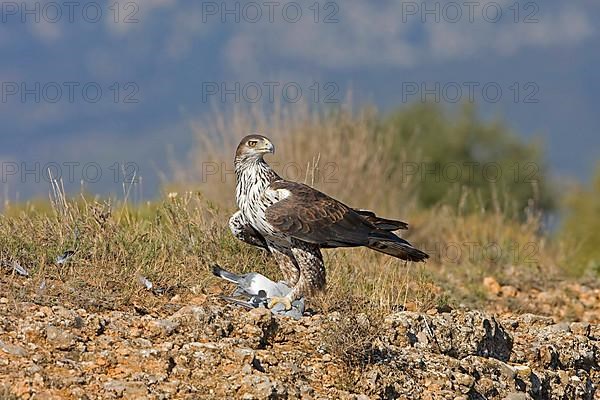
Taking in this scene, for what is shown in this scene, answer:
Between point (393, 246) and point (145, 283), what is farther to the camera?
point (393, 246)

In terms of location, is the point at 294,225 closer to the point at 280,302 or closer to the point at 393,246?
the point at 280,302

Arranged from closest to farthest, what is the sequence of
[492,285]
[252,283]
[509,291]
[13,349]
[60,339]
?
[13,349] → [60,339] → [252,283] → [509,291] → [492,285]

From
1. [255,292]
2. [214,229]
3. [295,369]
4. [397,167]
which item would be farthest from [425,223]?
[295,369]

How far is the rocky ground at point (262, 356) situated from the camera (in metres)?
5.86

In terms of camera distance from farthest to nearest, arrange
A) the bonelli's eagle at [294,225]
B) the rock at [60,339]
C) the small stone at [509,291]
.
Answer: the small stone at [509,291], the bonelli's eagle at [294,225], the rock at [60,339]

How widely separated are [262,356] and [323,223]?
1.66 m

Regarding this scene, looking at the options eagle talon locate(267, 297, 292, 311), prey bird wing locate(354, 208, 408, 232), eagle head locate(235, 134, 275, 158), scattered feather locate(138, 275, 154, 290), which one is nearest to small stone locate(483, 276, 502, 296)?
prey bird wing locate(354, 208, 408, 232)

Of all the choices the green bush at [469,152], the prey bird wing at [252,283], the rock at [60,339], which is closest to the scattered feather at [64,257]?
the prey bird wing at [252,283]

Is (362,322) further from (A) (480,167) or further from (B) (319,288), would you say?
Result: (A) (480,167)

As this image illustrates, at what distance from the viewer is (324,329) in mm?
6652

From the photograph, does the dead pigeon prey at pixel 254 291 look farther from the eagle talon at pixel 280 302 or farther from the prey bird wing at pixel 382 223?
the prey bird wing at pixel 382 223

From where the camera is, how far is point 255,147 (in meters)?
7.87

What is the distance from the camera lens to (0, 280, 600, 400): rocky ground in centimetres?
586

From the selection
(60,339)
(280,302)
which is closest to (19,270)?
(60,339)
